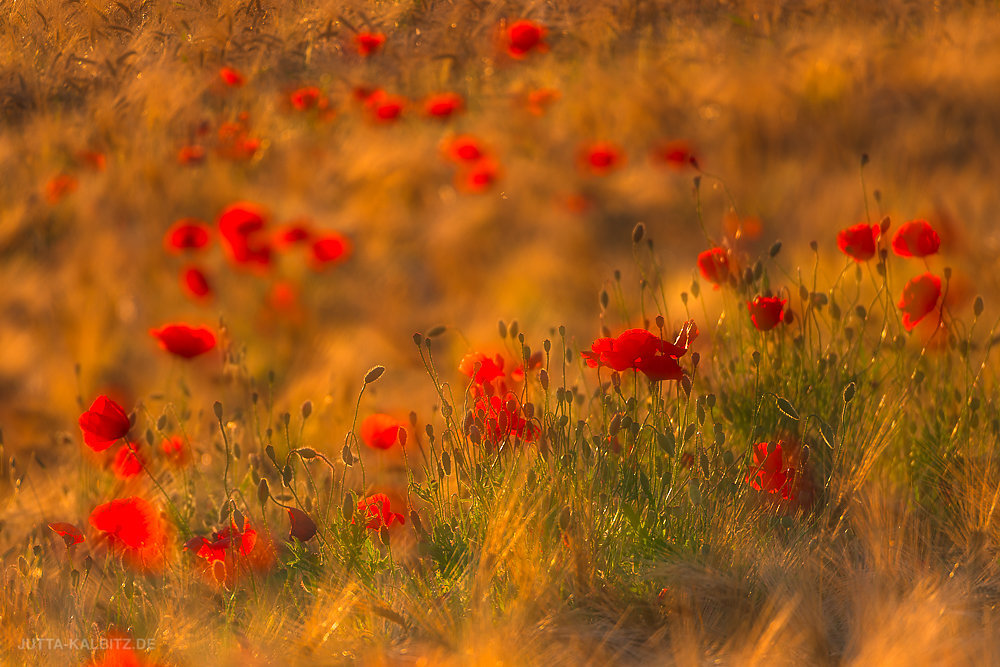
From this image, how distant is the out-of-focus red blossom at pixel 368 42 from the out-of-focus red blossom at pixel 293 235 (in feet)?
2.58

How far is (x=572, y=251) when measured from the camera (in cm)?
306

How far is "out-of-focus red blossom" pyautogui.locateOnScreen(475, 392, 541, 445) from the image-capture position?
1.32 m

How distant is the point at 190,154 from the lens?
2.80m

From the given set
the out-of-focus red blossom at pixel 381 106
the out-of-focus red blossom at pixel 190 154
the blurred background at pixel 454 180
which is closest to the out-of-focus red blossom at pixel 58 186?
the blurred background at pixel 454 180

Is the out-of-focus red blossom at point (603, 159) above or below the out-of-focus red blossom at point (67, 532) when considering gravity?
above

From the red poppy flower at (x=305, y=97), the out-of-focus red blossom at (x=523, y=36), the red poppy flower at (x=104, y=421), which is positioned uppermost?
the out-of-focus red blossom at (x=523, y=36)

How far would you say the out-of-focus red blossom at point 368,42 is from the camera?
1832 mm

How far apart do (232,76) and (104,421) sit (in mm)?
892

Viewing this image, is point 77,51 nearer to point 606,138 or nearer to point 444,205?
point 444,205

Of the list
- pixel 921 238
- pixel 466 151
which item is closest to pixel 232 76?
pixel 466 151

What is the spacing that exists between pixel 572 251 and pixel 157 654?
2142mm

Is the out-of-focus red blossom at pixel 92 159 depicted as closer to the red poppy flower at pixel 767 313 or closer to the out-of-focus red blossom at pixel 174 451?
the out-of-focus red blossom at pixel 174 451

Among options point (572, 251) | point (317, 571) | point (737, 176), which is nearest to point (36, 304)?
point (572, 251)

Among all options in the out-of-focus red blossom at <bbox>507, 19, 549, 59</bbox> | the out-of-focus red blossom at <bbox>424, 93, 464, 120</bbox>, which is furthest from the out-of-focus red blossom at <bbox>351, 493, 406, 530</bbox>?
the out-of-focus red blossom at <bbox>424, 93, 464, 120</bbox>
